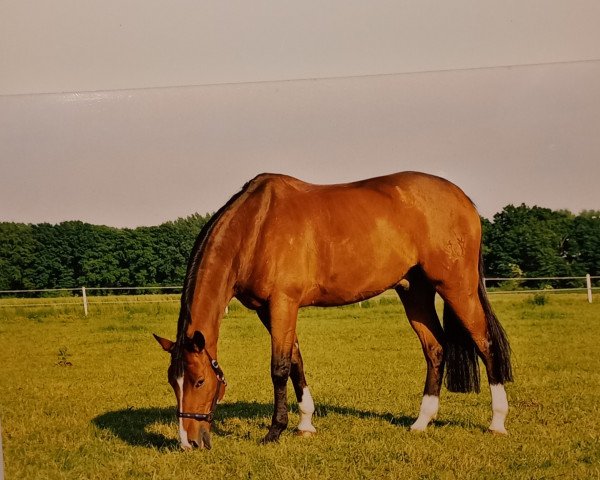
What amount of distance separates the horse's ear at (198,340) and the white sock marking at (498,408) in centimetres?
250

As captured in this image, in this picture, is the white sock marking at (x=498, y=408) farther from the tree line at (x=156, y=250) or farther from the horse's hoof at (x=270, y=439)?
the horse's hoof at (x=270, y=439)

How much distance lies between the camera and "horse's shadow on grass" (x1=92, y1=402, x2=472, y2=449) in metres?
5.03

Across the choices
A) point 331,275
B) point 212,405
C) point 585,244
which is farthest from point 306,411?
point 585,244

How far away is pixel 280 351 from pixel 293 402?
158 cm

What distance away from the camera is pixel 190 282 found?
188 inches

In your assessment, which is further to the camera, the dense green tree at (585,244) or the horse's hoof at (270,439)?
the dense green tree at (585,244)

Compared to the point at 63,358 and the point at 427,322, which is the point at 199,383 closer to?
the point at 63,358

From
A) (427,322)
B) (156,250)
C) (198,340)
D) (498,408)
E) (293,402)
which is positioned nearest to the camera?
(198,340)

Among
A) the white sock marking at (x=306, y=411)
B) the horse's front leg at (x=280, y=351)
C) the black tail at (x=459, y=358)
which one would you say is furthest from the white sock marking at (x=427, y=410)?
the horse's front leg at (x=280, y=351)

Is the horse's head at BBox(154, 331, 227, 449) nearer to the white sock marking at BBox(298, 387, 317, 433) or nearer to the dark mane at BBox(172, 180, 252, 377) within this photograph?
the dark mane at BBox(172, 180, 252, 377)

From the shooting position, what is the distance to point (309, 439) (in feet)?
16.3

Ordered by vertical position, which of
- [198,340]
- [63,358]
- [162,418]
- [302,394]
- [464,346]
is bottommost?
[162,418]

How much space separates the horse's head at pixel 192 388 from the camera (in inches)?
180

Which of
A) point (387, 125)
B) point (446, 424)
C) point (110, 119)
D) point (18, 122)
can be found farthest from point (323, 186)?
point (18, 122)
